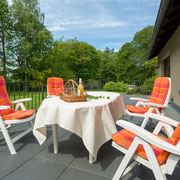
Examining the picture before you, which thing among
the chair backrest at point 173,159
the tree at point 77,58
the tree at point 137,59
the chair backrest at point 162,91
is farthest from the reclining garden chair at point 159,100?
the tree at point 77,58

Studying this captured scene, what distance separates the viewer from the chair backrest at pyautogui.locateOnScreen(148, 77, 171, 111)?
8.02ft

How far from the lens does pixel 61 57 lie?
2134cm

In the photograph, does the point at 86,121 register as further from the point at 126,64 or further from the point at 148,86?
the point at 126,64

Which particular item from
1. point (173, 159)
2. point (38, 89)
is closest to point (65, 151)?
point (173, 159)

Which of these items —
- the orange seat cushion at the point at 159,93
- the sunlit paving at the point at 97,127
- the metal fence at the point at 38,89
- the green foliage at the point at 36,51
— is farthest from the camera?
the green foliage at the point at 36,51

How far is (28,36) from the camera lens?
16219mm

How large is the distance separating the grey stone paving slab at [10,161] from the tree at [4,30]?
1545cm

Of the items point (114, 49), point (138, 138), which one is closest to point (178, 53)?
point (138, 138)

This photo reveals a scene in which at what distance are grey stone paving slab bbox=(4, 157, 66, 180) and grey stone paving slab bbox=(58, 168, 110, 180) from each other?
0.07 metres

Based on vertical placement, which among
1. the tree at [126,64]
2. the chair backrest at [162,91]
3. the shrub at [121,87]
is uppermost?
the tree at [126,64]

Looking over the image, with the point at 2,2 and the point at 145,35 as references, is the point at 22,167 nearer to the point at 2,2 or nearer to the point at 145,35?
the point at 2,2

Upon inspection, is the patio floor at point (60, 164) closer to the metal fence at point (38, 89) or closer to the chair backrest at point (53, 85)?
the metal fence at point (38, 89)

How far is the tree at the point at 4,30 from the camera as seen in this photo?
14.3 meters

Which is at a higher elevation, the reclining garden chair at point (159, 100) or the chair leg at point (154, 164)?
the reclining garden chair at point (159, 100)
